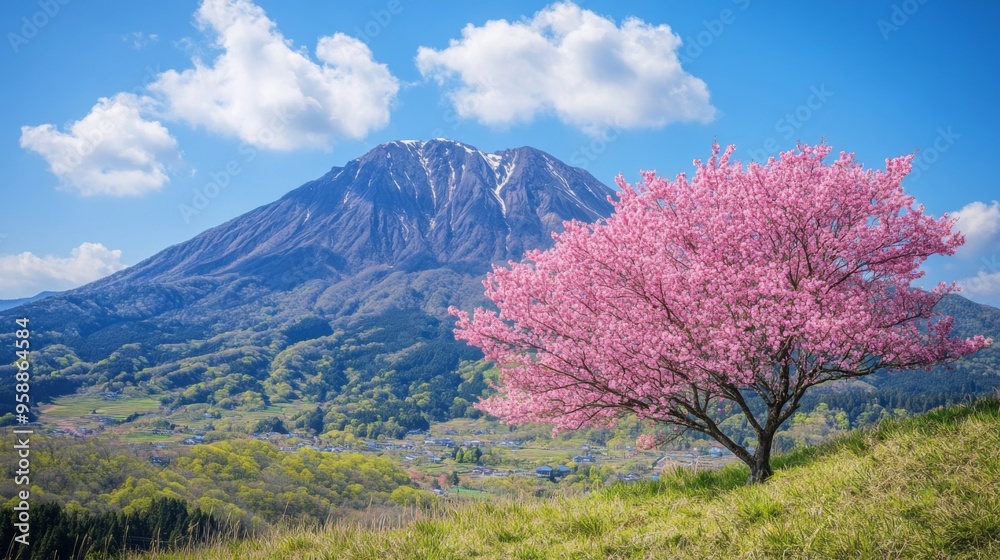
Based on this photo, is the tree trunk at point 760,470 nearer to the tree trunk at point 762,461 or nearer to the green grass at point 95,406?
the tree trunk at point 762,461

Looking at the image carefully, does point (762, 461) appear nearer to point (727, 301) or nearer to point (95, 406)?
point (727, 301)

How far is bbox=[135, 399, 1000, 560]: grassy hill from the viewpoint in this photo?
18.7 feet

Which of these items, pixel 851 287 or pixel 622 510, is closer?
pixel 622 510

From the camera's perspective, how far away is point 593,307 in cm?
1167

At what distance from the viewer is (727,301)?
34.9ft

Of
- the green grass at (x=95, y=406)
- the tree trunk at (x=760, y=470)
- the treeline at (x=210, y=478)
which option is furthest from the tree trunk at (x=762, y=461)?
the green grass at (x=95, y=406)

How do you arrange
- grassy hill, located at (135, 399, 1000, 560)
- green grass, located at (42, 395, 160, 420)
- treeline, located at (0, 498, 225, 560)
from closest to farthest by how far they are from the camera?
grassy hill, located at (135, 399, 1000, 560), treeline, located at (0, 498, 225, 560), green grass, located at (42, 395, 160, 420)

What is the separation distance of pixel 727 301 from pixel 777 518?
4615 mm

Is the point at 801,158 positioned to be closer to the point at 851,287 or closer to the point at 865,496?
the point at 851,287

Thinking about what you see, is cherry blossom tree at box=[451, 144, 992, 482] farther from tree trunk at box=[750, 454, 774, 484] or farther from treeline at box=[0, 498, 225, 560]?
treeline at box=[0, 498, 225, 560]

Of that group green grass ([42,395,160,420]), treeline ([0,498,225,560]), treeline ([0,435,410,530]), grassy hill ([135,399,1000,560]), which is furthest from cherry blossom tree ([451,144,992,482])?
green grass ([42,395,160,420])

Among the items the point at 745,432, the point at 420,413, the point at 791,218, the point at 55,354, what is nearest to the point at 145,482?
the point at 791,218

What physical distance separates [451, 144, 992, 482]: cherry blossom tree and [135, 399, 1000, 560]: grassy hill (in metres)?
1.62

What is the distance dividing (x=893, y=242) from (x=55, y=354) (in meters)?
236
